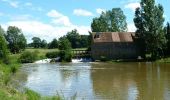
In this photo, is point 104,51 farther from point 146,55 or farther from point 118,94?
point 118,94

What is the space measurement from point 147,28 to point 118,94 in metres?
45.4

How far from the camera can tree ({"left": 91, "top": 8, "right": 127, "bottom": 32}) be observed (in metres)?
99.5

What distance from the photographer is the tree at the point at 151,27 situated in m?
67.8

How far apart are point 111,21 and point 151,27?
33.1 metres

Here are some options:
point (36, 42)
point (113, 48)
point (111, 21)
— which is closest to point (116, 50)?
point (113, 48)

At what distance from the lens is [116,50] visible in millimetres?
74438

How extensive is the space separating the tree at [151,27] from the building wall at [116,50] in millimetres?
3413

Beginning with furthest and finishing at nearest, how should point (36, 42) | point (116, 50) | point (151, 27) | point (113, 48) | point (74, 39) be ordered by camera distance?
1. point (36, 42)
2. point (74, 39)
3. point (113, 48)
4. point (116, 50)
5. point (151, 27)

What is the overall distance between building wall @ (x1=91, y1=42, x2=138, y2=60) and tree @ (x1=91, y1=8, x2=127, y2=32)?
2422cm

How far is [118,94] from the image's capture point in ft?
82.0

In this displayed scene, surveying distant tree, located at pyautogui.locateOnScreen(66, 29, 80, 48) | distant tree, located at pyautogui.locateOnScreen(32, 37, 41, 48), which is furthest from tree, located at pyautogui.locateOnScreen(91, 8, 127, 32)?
Answer: distant tree, located at pyautogui.locateOnScreen(32, 37, 41, 48)

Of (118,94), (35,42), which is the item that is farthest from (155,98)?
(35,42)

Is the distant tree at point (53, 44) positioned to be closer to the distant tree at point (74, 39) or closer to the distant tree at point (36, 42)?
the distant tree at point (74, 39)

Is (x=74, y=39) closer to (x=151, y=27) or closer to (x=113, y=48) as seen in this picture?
(x=113, y=48)
